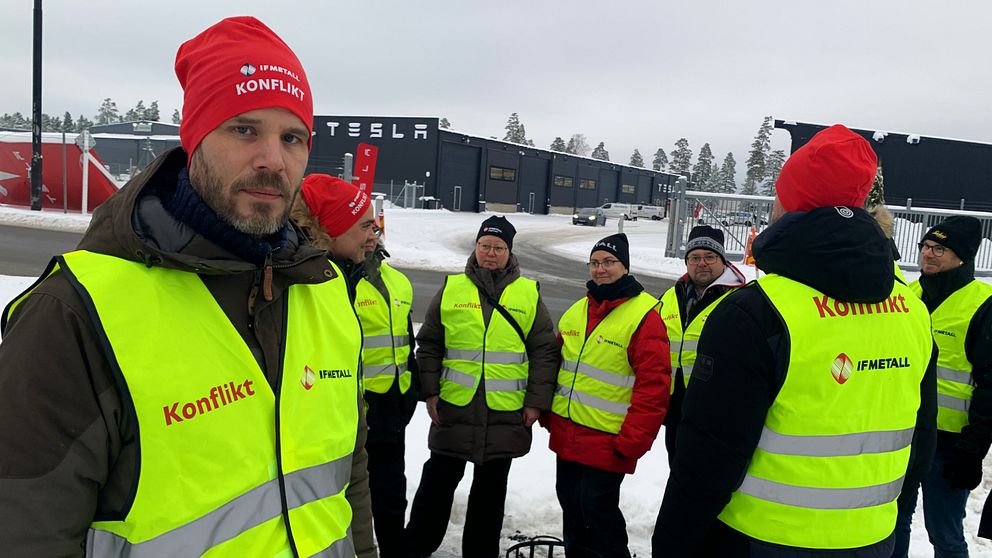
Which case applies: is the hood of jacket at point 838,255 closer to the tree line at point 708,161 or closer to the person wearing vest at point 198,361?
the person wearing vest at point 198,361

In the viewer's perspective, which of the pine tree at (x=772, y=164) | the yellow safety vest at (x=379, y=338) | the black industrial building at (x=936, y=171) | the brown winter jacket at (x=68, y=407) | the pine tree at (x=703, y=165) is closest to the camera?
the brown winter jacket at (x=68, y=407)

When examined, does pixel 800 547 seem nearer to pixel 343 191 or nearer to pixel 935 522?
pixel 935 522

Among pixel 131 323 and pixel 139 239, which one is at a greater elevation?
pixel 139 239

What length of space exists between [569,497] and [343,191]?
2.23 m

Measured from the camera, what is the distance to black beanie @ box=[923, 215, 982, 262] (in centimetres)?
368

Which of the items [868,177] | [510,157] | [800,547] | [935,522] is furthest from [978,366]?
[510,157]

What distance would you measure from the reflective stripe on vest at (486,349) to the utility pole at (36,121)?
21.3 m

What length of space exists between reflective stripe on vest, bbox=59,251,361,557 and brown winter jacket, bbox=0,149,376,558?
0.03 m

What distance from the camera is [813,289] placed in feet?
6.31

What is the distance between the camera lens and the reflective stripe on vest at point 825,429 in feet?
6.16

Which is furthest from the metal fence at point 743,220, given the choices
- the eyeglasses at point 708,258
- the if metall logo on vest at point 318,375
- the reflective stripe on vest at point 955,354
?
the if metall logo on vest at point 318,375

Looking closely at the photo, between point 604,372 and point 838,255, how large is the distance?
1.79m

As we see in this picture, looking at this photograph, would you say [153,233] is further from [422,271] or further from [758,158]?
[758,158]

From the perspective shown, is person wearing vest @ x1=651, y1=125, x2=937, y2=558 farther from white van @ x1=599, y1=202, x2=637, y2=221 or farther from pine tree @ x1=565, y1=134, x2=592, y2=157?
pine tree @ x1=565, y1=134, x2=592, y2=157
